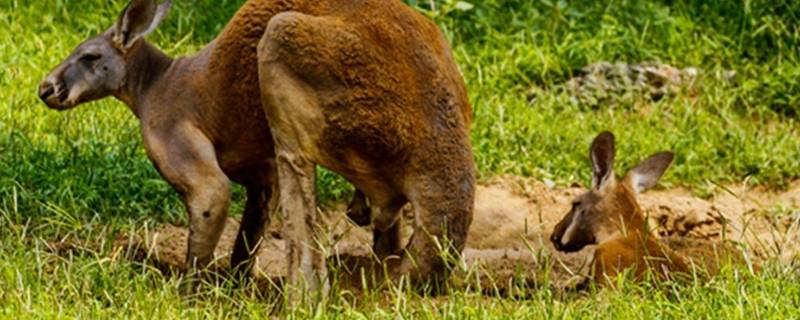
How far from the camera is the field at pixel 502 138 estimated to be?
7070mm

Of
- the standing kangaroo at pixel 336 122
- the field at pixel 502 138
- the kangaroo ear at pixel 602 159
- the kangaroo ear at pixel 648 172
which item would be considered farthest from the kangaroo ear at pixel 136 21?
the kangaroo ear at pixel 648 172

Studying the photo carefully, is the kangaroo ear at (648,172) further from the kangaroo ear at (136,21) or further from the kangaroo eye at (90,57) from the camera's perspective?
the kangaroo eye at (90,57)

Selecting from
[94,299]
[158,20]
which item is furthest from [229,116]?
[94,299]

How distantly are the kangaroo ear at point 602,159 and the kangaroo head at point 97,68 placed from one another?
81.4 inches

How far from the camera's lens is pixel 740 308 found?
21.8 feet

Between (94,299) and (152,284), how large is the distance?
413 millimetres

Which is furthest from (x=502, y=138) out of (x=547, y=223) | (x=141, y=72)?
(x=141, y=72)

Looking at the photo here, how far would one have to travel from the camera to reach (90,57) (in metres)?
8.62

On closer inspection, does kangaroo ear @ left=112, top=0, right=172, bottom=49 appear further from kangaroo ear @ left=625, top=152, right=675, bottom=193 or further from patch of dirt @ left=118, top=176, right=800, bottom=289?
kangaroo ear @ left=625, top=152, right=675, bottom=193

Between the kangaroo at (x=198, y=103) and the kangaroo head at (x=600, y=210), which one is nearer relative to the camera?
the kangaroo at (x=198, y=103)

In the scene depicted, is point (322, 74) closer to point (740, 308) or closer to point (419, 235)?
point (419, 235)

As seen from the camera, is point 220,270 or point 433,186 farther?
point 220,270

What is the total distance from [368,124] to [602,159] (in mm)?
1770

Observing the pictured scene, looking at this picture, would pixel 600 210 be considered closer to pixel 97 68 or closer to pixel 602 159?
pixel 602 159
